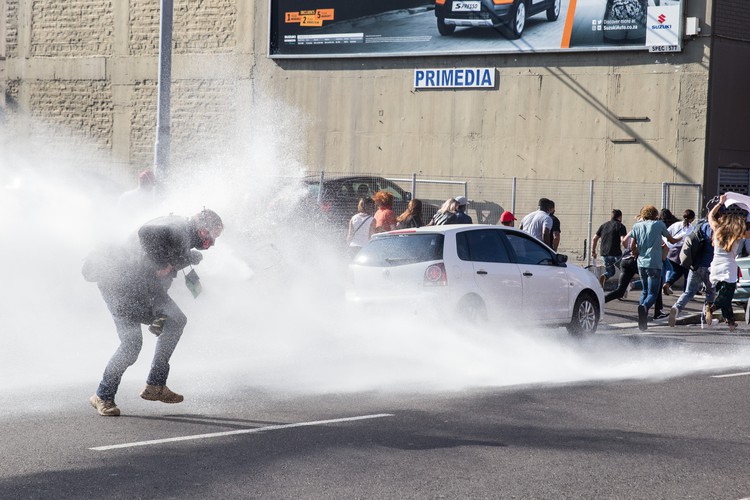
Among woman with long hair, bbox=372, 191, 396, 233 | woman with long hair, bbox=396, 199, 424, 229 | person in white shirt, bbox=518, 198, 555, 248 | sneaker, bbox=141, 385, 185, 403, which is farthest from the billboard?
sneaker, bbox=141, 385, 185, 403

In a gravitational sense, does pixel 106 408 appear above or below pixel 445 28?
below

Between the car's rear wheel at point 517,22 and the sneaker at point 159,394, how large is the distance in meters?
18.7

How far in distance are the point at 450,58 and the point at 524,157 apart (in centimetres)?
304

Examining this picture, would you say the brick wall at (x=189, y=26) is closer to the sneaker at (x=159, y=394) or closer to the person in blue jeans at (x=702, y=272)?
the person in blue jeans at (x=702, y=272)

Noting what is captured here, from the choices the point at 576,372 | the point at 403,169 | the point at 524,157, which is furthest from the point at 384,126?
the point at 576,372

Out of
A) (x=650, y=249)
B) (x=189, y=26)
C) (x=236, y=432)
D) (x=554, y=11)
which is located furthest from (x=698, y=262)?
(x=189, y=26)

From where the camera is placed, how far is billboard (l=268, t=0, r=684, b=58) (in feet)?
79.2

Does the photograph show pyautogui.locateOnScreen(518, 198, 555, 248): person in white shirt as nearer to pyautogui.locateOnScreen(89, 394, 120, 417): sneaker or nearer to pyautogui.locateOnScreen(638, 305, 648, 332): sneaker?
pyautogui.locateOnScreen(638, 305, 648, 332): sneaker

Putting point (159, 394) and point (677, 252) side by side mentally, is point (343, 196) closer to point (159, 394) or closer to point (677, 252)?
point (677, 252)

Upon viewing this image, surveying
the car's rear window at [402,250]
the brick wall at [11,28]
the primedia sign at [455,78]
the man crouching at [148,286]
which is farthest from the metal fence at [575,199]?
the man crouching at [148,286]

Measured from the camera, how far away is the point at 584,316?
1484cm

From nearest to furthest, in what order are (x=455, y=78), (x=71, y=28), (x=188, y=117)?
1. (x=455, y=78)
2. (x=188, y=117)
3. (x=71, y=28)

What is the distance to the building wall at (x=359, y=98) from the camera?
24.4m

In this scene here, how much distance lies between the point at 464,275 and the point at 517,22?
46.1 feet
